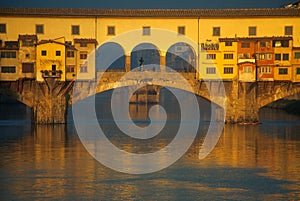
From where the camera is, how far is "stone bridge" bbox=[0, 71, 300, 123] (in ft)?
145

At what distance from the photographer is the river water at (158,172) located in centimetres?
2186

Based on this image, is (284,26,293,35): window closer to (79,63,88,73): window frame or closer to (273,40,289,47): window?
(273,40,289,47): window

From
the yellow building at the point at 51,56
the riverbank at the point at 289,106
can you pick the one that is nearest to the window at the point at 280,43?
the riverbank at the point at 289,106

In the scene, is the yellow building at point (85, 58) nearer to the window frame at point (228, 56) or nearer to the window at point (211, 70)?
the window at point (211, 70)

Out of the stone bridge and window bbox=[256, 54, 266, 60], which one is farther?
window bbox=[256, 54, 266, 60]

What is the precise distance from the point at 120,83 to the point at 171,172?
66.1 ft

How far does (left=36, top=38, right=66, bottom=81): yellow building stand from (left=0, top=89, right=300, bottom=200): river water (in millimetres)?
7075

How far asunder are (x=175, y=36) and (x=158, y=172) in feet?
74.0

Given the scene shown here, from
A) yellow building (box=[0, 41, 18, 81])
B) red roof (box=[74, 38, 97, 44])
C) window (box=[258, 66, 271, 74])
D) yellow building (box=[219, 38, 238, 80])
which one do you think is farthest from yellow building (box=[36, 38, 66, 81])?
window (box=[258, 66, 271, 74])

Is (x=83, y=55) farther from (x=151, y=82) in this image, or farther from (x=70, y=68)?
(x=151, y=82)

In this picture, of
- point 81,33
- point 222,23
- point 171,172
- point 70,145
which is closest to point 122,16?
point 81,33

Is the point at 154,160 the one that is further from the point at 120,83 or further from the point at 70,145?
the point at 120,83

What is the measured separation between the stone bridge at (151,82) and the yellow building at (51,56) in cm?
103

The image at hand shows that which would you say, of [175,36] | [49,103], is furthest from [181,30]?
[49,103]
